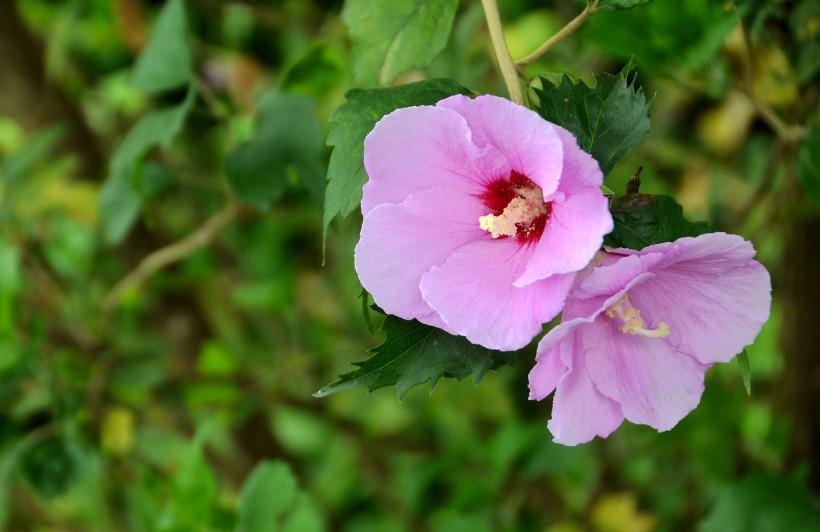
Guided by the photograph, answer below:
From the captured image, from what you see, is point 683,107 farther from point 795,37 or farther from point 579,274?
point 579,274

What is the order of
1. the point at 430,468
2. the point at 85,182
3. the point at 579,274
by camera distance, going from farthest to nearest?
the point at 85,182
the point at 430,468
the point at 579,274

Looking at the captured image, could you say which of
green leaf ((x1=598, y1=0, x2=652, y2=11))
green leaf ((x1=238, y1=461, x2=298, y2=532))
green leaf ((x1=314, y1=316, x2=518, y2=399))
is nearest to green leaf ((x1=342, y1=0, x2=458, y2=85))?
green leaf ((x1=598, y1=0, x2=652, y2=11))

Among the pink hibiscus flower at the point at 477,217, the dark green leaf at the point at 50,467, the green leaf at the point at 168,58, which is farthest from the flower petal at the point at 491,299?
the dark green leaf at the point at 50,467

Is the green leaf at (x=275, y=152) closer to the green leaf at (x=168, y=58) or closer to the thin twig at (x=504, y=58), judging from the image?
the green leaf at (x=168, y=58)

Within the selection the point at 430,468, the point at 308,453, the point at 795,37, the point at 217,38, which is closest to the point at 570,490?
the point at 430,468

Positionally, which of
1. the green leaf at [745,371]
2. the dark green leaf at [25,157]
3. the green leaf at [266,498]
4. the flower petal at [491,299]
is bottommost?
the green leaf at [266,498]

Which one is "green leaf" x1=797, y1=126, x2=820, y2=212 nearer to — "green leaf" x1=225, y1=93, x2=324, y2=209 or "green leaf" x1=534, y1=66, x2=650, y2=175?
"green leaf" x1=534, y1=66, x2=650, y2=175

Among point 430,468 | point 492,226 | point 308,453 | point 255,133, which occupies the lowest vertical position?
point 308,453
